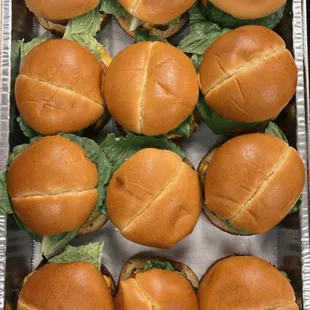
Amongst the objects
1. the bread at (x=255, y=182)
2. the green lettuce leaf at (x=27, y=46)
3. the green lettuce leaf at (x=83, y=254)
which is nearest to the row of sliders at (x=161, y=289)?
the green lettuce leaf at (x=83, y=254)

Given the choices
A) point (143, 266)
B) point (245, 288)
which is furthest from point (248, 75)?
point (143, 266)

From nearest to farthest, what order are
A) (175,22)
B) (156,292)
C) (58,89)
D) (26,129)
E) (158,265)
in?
(156,292) → (58,89) → (158,265) → (26,129) → (175,22)

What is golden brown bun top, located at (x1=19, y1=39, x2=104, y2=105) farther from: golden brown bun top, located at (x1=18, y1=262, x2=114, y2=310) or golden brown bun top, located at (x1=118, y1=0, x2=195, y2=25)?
golden brown bun top, located at (x1=18, y1=262, x2=114, y2=310)

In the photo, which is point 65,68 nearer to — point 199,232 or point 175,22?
point 175,22

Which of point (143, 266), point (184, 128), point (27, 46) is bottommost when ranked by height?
point (143, 266)

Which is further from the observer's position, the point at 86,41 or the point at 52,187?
the point at 86,41

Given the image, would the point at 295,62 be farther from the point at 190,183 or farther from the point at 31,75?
the point at 31,75

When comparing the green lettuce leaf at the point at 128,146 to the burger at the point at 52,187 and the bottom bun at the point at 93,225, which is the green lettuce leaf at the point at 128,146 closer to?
the burger at the point at 52,187

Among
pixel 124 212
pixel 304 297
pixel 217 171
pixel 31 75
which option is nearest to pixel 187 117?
pixel 217 171
